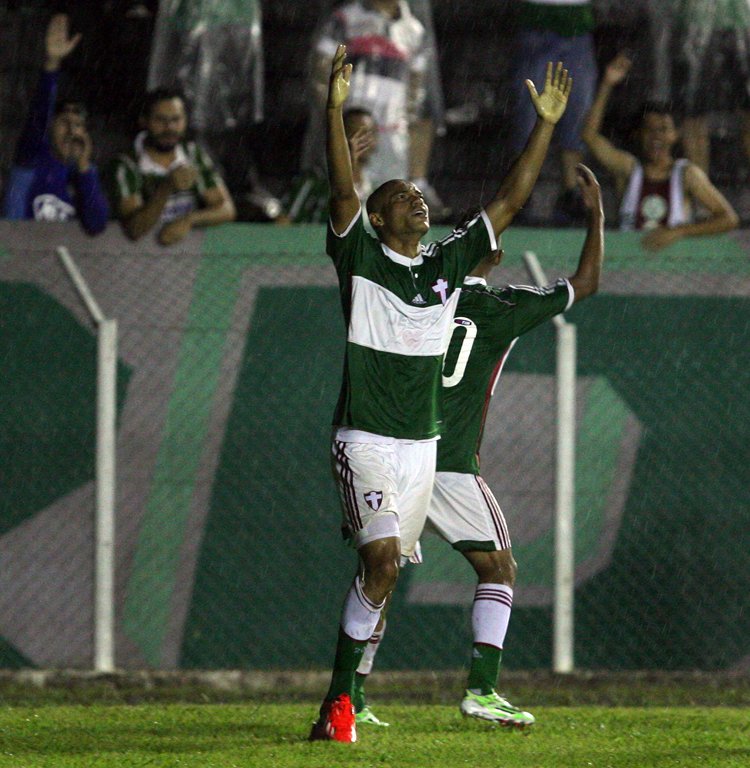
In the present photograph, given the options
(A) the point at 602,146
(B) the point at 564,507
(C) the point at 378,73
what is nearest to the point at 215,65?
(C) the point at 378,73

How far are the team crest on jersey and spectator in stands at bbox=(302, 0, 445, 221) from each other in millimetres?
4423

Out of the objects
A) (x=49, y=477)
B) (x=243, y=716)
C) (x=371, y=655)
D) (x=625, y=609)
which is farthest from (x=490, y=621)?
(x=49, y=477)

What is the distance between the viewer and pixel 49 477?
9.13m

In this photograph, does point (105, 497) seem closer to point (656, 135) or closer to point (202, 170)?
point (202, 170)

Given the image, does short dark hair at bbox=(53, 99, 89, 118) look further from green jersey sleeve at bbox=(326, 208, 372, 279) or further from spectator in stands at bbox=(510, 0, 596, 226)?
green jersey sleeve at bbox=(326, 208, 372, 279)

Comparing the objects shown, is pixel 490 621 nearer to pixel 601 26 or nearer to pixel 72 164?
pixel 72 164

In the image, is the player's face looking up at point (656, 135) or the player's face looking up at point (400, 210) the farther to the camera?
the player's face looking up at point (656, 135)

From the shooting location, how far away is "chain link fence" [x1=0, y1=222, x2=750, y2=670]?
9.11 metres

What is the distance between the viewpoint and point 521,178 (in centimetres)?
673


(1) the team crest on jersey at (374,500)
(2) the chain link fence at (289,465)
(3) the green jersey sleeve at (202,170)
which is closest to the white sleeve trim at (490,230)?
(1) the team crest on jersey at (374,500)

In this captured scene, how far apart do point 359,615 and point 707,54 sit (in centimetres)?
621

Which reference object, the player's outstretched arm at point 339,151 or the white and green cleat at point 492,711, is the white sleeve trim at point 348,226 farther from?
the white and green cleat at point 492,711

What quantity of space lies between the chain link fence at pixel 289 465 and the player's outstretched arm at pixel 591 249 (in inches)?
77.1

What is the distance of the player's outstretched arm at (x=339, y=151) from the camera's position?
20.2 feet
